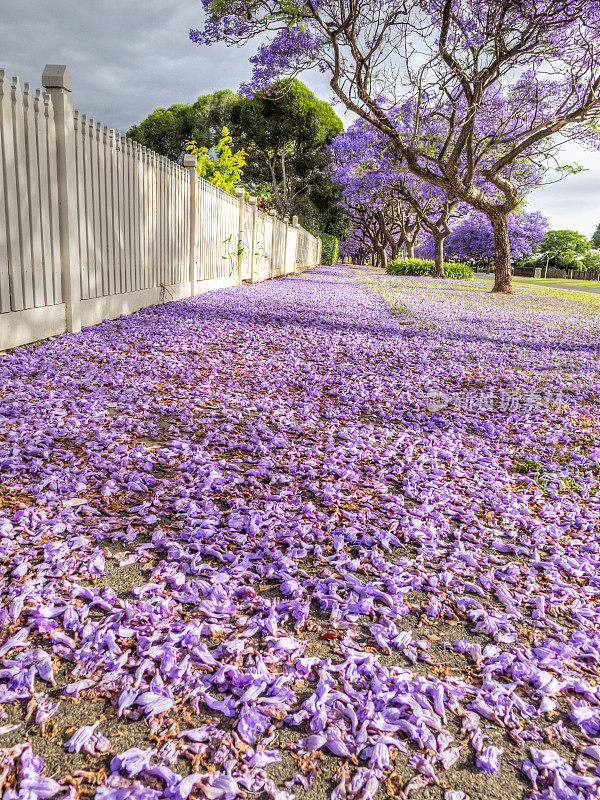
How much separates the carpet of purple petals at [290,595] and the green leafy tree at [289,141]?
27999mm

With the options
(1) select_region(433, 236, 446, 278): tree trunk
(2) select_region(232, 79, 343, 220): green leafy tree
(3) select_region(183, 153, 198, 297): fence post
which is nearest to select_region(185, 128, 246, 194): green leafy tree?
(3) select_region(183, 153, 198, 297): fence post

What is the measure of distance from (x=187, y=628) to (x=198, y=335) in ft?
17.2

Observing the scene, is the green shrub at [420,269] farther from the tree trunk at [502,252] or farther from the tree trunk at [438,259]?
the tree trunk at [502,252]

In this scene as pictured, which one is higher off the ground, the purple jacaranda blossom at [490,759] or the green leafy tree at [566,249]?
the green leafy tree at [566,249]

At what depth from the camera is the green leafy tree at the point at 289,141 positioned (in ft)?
95.5

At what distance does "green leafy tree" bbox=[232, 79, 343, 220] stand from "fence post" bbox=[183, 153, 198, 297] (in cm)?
2037

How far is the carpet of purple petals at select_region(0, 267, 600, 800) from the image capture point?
1.24m

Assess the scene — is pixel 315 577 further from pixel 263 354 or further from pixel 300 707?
pixel 263 354

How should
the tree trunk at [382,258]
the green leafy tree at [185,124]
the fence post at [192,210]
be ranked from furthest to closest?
the tree trunk at [382,258]
the green leafy tree at [185,124]
the fence post at [192,210]

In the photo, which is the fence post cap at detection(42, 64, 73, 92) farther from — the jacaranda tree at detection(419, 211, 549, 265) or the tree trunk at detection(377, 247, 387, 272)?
the tree trunk at detection(377, 247, 387, 272)

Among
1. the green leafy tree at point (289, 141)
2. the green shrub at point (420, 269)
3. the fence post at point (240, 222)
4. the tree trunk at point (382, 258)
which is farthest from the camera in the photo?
the tree trunk at point (382, 258)

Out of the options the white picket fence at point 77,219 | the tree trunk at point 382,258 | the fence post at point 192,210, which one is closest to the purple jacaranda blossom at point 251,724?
the white picket fence at point 77,219

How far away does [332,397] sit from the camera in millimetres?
4426

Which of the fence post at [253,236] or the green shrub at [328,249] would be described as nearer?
the fence post at [253,236]
